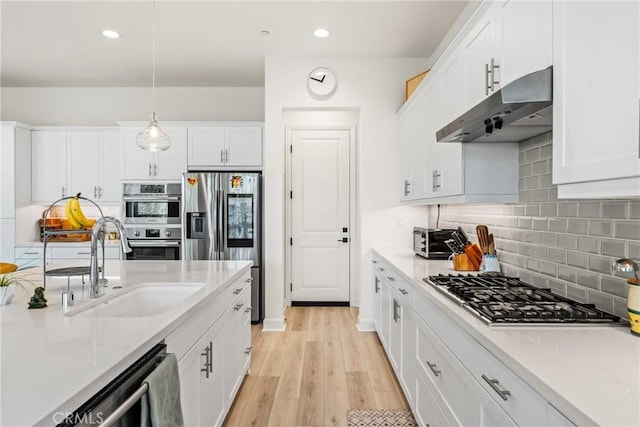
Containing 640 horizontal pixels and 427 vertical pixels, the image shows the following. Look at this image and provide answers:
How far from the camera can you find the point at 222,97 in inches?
192

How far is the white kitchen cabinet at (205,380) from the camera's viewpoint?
1491mm

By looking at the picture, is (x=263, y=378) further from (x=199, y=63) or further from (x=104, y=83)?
(x=104, y=83)

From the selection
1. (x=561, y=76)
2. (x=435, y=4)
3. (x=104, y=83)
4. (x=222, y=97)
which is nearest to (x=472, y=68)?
(x=561, y=76)

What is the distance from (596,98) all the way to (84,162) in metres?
5.20

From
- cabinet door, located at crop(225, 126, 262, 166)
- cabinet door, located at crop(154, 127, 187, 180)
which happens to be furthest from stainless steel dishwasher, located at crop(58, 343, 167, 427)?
cabinet door, located at crop(154, 127, 187, 180)

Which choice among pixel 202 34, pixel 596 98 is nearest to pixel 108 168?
pixel 202 34

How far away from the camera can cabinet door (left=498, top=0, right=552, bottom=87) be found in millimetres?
1351

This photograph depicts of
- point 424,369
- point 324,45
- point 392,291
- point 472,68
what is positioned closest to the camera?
point 424,369

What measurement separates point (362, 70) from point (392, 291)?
7.86ft

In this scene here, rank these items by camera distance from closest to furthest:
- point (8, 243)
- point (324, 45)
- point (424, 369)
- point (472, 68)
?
point (424, 369) < point (472, 68) < point (324, 45) < point (8, 243)

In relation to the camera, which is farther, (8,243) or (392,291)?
(8,243)

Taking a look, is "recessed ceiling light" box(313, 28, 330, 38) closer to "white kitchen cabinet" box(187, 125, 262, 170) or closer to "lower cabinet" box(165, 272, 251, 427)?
"white kitchen cabinet" box(187, 125, 262, 170)

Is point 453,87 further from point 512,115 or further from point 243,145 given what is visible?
point 243,145

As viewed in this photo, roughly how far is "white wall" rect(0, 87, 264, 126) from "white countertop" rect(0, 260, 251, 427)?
358 cm
